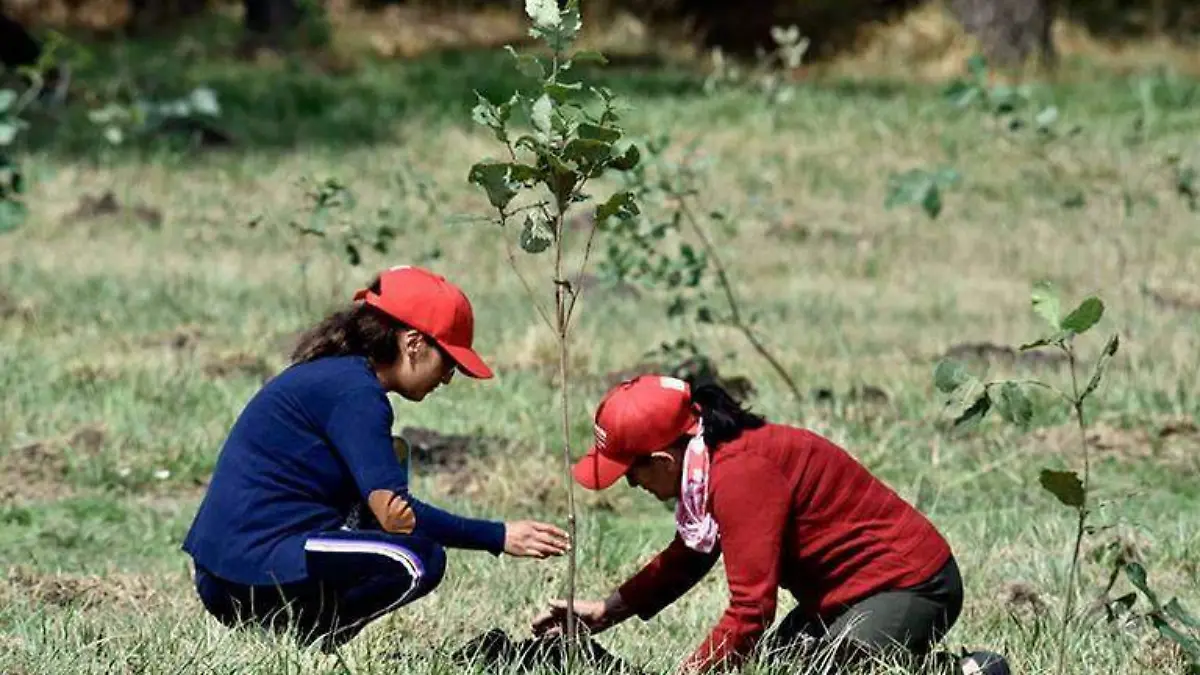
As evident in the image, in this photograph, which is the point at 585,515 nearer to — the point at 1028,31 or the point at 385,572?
the point at 385,572

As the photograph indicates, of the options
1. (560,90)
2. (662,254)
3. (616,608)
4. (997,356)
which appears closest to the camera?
(560,90)

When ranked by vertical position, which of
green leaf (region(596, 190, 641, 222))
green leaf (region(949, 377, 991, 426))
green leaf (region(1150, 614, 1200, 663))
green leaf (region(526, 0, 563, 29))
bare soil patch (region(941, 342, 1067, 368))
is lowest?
bare soil patch (region(941, 342, 1067, 368))

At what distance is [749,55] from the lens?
84.0 feet

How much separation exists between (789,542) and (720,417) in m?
0.33

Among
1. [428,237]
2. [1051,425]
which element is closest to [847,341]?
[1051,425]

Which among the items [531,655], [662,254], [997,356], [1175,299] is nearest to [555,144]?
[531,655]

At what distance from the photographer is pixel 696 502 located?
5.46 meters

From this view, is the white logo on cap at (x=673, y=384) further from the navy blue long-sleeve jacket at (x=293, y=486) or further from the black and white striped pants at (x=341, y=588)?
the black and white striped pants at (x=341, y=588)

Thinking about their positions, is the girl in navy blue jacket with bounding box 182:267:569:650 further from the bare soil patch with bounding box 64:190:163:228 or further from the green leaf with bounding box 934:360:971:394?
the bare soil patch with bounding box 64:190:163:228

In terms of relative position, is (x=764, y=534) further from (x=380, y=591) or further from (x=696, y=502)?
(x=380, y=591)

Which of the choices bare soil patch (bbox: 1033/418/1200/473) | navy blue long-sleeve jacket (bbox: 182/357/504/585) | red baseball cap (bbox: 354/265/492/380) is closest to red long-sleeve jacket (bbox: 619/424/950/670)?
navy blue long-sleeve jacket (bbox: 182/357/504/585)

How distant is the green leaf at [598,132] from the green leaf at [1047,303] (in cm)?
87

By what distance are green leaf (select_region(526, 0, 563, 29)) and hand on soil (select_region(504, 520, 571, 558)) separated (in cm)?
112

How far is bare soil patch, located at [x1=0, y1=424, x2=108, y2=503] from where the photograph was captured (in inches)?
330
